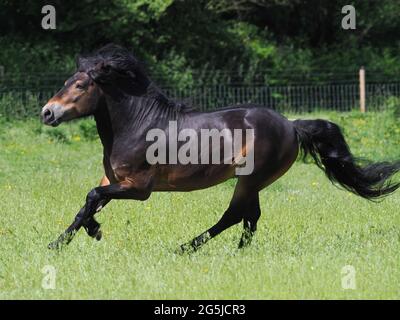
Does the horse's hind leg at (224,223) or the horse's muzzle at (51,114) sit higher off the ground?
the horse's muzzle at (51,114)

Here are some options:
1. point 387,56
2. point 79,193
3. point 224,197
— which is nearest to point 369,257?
point 224,197

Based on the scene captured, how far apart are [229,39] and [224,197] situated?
1611 centimetres

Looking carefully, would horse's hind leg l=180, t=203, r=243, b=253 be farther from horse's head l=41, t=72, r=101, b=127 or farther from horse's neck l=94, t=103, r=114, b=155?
horse's head l=41, t=72, r=101, b=127

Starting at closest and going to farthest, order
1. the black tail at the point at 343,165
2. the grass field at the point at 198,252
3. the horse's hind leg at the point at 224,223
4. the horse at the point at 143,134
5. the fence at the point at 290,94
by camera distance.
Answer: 1. the grass field at the point at 198,252
2. the horse at the point at 143,134
3. the horse's hind leg at the point at 224,223
4. the black tail at the point at 343,165
5. the fence at the point at 290,94

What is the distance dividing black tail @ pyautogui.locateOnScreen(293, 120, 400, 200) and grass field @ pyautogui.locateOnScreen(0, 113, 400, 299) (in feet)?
1.40

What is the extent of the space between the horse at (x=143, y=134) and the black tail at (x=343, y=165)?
0.29m

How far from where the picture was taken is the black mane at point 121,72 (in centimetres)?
826

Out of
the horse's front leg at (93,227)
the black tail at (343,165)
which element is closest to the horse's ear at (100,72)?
the horse's front leg at (93,227)

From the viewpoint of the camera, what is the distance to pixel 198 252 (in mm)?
8102

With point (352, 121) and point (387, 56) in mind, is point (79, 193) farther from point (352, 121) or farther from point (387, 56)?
point (387, 56)

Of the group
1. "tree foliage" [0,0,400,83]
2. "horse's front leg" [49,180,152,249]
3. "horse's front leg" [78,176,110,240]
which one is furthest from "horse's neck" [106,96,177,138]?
"tree foliage" [0,0,400,83]

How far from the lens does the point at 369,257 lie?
769 centimetres

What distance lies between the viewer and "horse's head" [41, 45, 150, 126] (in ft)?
26.7

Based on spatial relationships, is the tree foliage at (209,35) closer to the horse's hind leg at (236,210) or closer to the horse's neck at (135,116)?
the horse's neck at (135,116)
